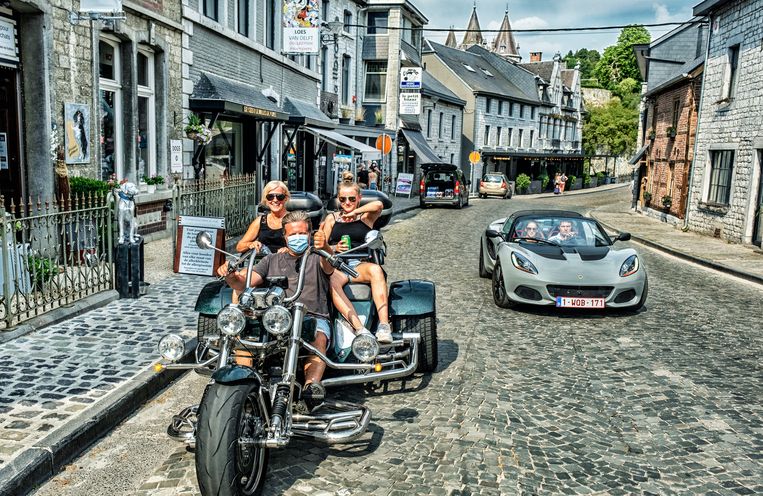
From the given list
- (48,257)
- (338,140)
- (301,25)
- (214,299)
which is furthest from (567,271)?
(338,140)

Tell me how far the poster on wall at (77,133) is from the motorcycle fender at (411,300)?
7.07 meters

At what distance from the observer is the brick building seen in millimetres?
23328

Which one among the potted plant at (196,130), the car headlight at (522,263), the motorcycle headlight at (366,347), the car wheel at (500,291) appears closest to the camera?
the motorcycle headlight at (366,347)

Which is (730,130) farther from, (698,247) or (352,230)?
(352,230)

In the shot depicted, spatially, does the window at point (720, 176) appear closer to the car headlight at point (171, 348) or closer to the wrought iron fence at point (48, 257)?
the wrought iron fence at point (48, 257)

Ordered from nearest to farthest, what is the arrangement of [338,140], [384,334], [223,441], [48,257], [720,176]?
[223,441] < [384,334] < [48,257] < [720,176] < [338,140]

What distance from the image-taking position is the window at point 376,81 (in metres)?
37.1

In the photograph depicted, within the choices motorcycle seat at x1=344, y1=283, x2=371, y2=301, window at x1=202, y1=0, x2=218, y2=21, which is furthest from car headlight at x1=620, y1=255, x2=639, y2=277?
window at x1=202, y1=0, x2=218, y2=21

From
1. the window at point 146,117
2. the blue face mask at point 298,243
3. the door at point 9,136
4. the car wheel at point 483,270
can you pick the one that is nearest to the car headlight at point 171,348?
the blue face mask at point 298,243

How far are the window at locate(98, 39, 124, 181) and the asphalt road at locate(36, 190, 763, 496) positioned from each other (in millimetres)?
7582

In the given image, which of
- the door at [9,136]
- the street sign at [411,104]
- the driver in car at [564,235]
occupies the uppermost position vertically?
the street sign at [411,104]

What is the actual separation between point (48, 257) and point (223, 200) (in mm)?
5018

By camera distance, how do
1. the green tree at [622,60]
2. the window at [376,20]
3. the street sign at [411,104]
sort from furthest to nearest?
the green tree at [622,60], the window at [376,20], the street sign at [411,104]

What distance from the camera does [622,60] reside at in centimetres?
9025
